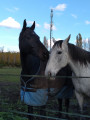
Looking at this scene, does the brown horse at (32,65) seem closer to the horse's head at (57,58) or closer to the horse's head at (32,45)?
the horse's head at (32,45)

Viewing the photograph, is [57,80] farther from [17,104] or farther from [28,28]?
[17,104]

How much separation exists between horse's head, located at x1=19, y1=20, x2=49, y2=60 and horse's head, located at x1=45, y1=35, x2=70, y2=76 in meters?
0.41

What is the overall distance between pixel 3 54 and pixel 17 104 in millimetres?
41186

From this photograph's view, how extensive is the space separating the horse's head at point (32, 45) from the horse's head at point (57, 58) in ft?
1.36

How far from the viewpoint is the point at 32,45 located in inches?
150

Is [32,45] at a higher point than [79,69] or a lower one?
higher

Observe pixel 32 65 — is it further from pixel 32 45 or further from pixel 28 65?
pixel 32 45

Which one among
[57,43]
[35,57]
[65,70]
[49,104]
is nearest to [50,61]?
[57,43]

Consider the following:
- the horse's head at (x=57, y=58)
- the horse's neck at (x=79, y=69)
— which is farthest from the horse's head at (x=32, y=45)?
the horse's neck at (x=79, y=69)

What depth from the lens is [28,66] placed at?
3979mm

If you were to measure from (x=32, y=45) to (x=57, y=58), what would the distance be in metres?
0.70

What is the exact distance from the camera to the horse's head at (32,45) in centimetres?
376

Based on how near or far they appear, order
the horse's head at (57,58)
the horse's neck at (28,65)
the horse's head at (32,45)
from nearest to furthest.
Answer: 1. the horse's head at (57,58)
2. the horse's head at (32,45)
3. the horse's neck at (28,65)

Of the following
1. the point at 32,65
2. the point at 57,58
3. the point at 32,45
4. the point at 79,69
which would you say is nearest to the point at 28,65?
the point at 32,65
